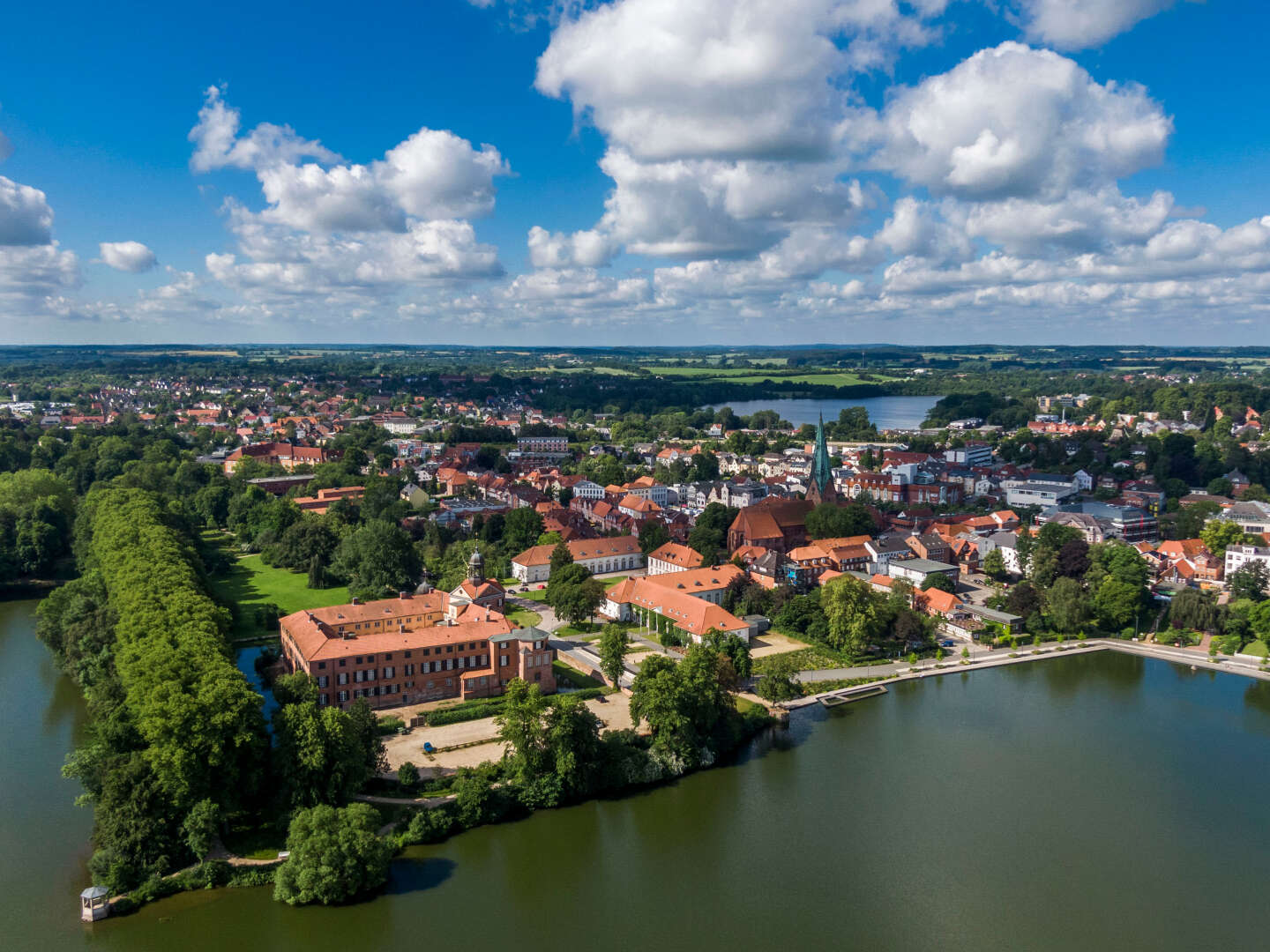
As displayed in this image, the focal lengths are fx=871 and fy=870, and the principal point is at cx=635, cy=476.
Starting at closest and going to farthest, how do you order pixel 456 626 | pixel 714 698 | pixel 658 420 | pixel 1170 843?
pixel 1170 843 < pixel 714 698 < pixel 456 626 < pixel 658 420

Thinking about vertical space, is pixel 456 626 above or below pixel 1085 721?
above

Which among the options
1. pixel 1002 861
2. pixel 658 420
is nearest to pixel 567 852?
pixel 1002 861

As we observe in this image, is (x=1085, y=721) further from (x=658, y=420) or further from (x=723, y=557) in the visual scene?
(x=658, y=420)

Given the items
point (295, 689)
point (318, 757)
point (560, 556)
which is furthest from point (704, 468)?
point (318, 757)

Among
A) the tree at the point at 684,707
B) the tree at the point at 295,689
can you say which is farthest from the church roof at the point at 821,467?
the tree at the point at 295,689

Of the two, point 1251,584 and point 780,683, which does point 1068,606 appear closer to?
point 1251,584

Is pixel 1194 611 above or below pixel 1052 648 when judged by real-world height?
above
